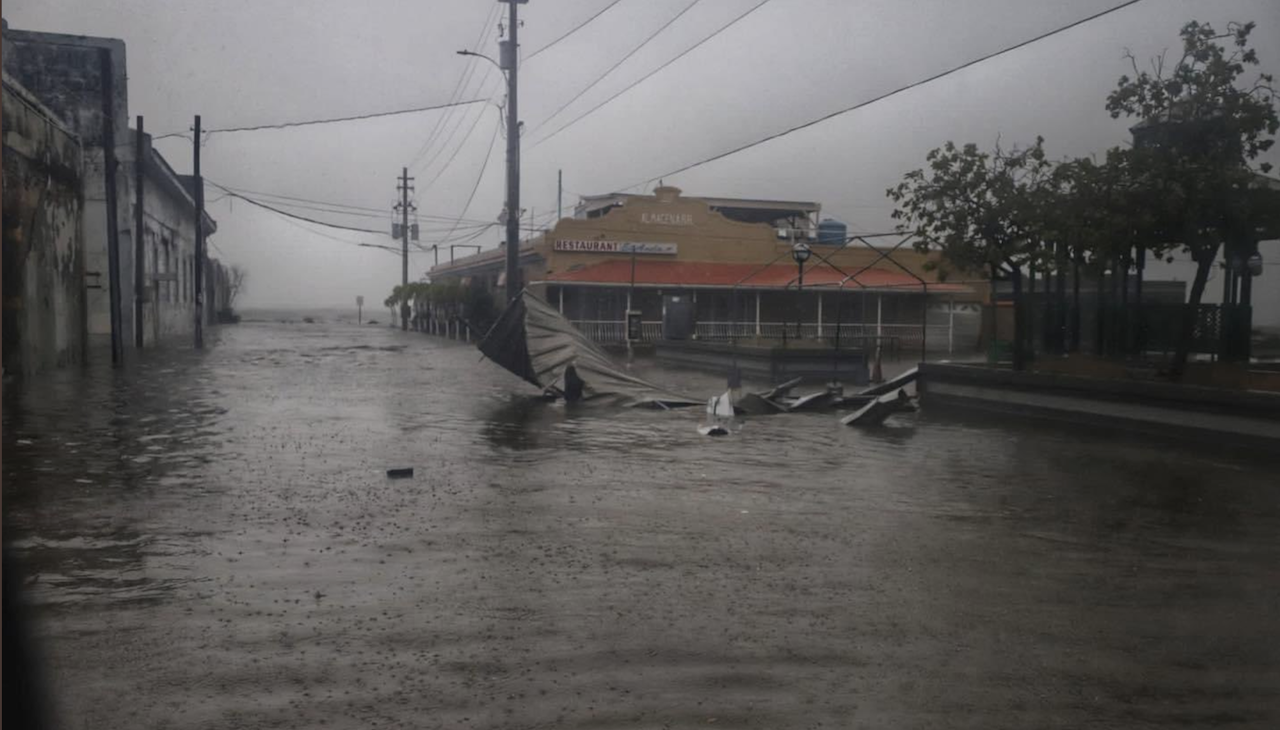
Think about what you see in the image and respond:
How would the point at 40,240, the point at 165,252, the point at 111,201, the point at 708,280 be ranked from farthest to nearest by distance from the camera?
the point at 165,252, the point at 708,280, the point at 111,201, the point at 40,240

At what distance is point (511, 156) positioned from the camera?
27000 mm

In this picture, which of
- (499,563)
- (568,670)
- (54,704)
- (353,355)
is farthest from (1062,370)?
(353,355)

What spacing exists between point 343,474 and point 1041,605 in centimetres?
623

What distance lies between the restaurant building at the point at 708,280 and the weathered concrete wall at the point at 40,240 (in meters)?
17.0

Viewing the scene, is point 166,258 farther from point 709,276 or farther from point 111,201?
point 709,276

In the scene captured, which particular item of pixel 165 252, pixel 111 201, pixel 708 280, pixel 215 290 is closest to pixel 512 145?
pixel 111 201

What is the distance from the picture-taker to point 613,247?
41000 mm

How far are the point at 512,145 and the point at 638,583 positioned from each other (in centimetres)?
2213

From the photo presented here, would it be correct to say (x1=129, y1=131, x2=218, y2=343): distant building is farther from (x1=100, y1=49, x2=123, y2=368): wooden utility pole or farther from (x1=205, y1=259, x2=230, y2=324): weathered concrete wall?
(x1=205, y1=259, x2=230, y2=324): weathered concrete wall

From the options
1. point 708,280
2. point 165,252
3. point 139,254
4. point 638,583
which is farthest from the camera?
point 165,252

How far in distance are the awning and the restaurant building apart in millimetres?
49

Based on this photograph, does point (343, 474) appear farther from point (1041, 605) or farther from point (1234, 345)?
point (1234, 345)

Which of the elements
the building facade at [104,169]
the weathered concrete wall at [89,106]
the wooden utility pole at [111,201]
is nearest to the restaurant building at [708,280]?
the building facade at [104,169]

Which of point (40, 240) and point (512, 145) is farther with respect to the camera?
point (512, 145)
